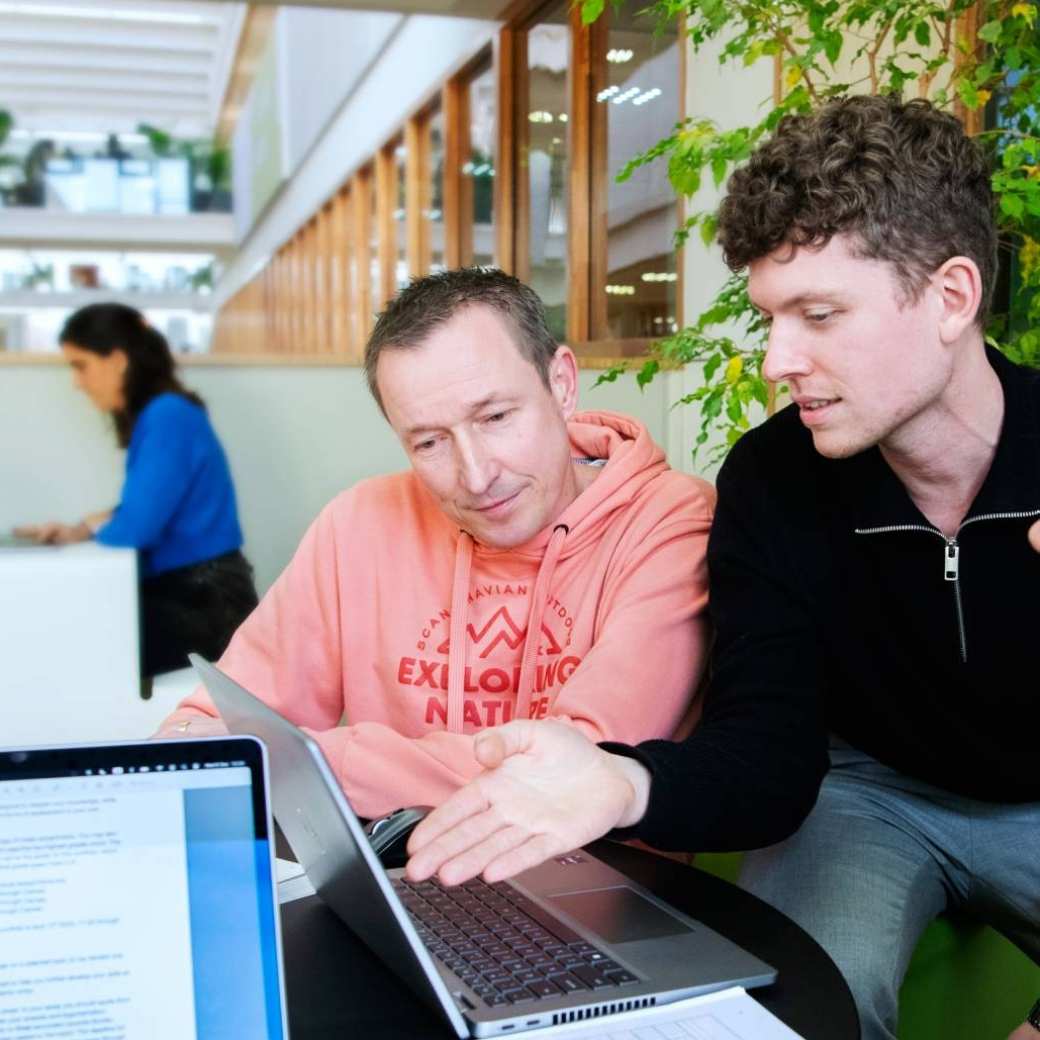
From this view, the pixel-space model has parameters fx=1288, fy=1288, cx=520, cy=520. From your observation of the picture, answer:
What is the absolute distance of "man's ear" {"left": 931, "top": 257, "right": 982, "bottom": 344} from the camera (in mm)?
1416

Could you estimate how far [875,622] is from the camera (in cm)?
155

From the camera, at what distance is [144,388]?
11.8ft

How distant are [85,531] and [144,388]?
709 millimetres

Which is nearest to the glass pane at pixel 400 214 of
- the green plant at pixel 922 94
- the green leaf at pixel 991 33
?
the green plant at pixel 922 94

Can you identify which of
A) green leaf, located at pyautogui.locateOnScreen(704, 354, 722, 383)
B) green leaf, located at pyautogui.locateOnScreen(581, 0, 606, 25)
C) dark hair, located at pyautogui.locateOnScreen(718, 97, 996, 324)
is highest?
green leaf, located at pyautogui.locateOnScreen(581, 0, 606, 25)

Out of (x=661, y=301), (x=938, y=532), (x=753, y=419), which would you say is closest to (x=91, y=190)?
(x=661, y=301)

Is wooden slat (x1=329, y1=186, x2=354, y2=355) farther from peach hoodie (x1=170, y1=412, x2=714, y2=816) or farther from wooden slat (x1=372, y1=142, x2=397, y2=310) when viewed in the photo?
peach hoodie (x1=170, y1=412, x2=714, y2=816)

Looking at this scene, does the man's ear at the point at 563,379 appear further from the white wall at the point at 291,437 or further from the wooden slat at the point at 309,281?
the wooden slat at the point at 309,281

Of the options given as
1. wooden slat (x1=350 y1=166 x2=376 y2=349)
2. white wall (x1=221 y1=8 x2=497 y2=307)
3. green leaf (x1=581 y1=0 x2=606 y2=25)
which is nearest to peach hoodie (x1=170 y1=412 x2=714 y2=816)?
green leaf (x1=581 y1=0 x2=606 y2=25)

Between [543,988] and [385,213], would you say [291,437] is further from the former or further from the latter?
[543,988]

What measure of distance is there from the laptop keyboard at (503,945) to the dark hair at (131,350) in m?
2.66

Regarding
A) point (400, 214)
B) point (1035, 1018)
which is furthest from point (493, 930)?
point (400, 214)

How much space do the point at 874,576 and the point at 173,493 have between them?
2383 mm

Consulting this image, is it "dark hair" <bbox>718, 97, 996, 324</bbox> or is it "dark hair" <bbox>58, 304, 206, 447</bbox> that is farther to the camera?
"dark hair" <bbox>58, 304, 206, 447</bbox>
